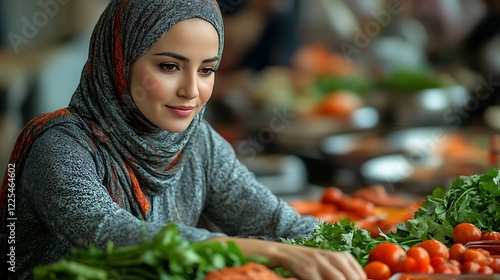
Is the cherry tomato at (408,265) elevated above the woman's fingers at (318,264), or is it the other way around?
the cherry tomato at (408,265)

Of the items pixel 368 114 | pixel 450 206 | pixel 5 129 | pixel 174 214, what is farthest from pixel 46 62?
pixel 450 206

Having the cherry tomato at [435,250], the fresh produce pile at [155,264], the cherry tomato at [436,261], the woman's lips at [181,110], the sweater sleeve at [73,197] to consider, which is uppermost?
the woman's lips at [181,110]

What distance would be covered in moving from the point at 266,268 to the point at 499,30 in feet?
17.9

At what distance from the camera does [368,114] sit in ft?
18.9

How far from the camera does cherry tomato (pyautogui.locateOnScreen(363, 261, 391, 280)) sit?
5.54ft

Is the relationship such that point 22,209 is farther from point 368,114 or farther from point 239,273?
point 368,114

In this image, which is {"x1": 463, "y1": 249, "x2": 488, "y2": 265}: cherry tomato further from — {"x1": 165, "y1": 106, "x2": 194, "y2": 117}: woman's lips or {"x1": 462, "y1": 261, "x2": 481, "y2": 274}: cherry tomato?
{"x1": 165, "y1": 106, "x2": 194, "y2": 117}: woman's lips

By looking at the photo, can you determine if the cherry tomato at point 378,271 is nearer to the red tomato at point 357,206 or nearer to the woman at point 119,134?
the woman at point 119,134

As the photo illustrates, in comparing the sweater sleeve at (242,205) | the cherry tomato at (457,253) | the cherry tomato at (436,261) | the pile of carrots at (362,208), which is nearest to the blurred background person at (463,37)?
the pile of carrots at (362,208)

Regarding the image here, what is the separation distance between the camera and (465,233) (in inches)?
81.6

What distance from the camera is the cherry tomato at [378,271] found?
169 centimetres

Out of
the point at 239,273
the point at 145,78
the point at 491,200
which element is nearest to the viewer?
the point at 239,273

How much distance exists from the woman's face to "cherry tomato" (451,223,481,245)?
2.69ft

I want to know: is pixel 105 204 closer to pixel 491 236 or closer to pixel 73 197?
pixel 73 197
